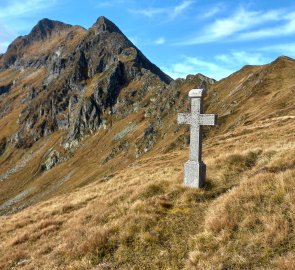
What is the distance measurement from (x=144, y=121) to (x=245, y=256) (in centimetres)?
13267

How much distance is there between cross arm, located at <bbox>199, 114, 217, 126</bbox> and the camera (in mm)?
15633

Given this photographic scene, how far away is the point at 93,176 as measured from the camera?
342 ft

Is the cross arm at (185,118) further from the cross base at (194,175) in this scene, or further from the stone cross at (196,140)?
the cross base at (194,175)

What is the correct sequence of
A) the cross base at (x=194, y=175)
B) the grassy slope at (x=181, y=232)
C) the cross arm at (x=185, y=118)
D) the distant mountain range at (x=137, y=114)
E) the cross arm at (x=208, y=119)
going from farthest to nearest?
the distant mountain range at (x=137, y=114)
the cross arm at (x=185, y=118)
the cross arm at (x=208, y=119)
the cross base at (x=194, y=175)
the grassy slope at (x=181, y=232)

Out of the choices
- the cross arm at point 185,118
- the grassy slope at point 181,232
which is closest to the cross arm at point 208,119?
the cross arm at point 185,118

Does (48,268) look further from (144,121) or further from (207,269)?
(144,121)

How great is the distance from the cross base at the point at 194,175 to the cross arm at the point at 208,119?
177 centimetres

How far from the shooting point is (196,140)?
53.1ft

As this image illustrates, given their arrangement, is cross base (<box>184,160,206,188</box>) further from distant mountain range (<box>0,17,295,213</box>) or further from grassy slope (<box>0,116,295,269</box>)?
distant mountain range (<box>0,17,295,213</box>)

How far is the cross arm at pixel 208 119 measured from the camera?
15.6 metres

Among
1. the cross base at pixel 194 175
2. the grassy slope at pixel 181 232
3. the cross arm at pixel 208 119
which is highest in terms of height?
the cross arm at pixel 208 119

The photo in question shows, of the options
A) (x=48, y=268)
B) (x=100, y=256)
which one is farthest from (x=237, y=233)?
(x=48, y=268)

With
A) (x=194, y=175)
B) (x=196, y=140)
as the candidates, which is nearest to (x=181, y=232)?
(x=194, y=175)

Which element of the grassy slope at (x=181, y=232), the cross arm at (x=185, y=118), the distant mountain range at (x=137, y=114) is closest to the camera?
the grassy slope at (x=181, y=232)
